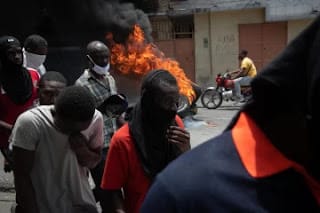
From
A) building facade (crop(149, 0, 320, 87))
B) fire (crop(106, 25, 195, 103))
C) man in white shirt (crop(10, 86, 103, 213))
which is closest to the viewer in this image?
man in white shirt (crop(10, 86, 103, 213))

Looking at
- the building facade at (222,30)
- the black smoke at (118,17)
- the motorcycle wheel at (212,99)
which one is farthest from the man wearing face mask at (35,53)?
the building facade at (222,30)

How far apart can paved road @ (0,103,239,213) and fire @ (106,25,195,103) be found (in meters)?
0.64

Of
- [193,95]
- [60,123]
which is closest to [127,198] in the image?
[60,123]

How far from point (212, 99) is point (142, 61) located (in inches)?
109

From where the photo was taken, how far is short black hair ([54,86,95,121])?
2.49m

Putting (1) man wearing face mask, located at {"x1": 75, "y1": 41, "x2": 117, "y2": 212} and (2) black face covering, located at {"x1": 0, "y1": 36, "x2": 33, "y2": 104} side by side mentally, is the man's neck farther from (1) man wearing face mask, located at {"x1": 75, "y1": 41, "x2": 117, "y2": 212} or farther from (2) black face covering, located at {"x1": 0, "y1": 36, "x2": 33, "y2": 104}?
(2) black face covering, located at {"x1": 0, "y1": 36, "x2": 33, "y2": 104}

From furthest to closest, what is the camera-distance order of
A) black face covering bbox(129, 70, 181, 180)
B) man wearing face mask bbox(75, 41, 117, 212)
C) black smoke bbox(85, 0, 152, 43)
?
black smoke bbox(85, 0, 152, 43) < man wearing face mask bbox(75, 41, 117, 212) < black face covering bbox(129, 70, 181, 180)

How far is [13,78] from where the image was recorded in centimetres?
393

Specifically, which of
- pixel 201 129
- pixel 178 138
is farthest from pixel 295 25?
pixel 178 138

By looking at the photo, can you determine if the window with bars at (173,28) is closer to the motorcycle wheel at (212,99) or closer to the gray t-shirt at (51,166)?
the motorcycle wheel at (212,99)

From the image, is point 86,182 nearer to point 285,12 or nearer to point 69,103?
point 69,103

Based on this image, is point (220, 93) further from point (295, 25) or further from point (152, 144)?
point (152, 144)

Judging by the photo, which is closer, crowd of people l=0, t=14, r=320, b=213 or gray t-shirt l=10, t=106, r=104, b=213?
crowd of people l=0, t=14, r=320, b=213

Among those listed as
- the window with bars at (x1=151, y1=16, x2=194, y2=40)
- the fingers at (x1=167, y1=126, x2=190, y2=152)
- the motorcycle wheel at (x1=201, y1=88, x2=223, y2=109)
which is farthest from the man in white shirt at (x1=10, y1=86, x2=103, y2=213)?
the window with bars at (x1=151, y1=16, x2=194, y2=40)
